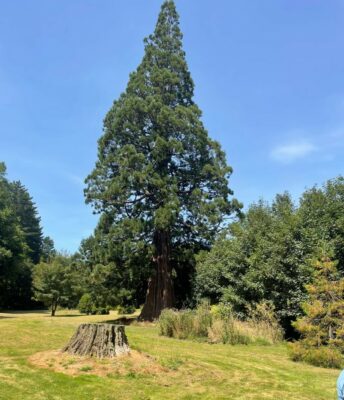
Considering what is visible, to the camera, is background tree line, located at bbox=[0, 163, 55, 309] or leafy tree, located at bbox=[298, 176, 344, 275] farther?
background tree line, located at bbox=[0, 163, 55, 309]

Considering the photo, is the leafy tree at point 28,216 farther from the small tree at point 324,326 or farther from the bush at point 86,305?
the small tree at point 324,326

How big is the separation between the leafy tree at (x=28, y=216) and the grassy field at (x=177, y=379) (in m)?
54.8

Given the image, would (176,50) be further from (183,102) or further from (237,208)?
(237,208)

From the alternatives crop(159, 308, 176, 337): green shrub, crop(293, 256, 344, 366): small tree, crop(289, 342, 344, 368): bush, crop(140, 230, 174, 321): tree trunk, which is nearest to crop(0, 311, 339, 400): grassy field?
crop(289, 342, 344, 368): bush

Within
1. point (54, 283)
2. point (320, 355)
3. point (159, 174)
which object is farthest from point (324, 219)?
point (54, 283)

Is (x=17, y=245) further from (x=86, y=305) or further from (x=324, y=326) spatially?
(x=324, y=326)

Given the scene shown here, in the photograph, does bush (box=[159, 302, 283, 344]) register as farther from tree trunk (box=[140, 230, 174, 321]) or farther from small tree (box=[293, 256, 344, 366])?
tree trunk (box=[140, 230, 174, 321])

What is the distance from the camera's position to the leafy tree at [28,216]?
200 ft

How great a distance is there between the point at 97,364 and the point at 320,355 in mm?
4965

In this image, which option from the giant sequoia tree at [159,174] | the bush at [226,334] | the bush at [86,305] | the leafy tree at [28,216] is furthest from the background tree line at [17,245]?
the bush at [226,334]

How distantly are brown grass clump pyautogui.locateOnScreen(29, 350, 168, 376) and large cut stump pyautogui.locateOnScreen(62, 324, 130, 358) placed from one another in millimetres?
144

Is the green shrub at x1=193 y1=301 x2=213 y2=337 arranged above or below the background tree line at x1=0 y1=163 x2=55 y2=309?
below

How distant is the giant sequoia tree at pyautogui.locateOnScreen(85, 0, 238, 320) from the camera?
19922 mm

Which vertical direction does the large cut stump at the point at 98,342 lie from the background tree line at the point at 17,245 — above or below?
below
